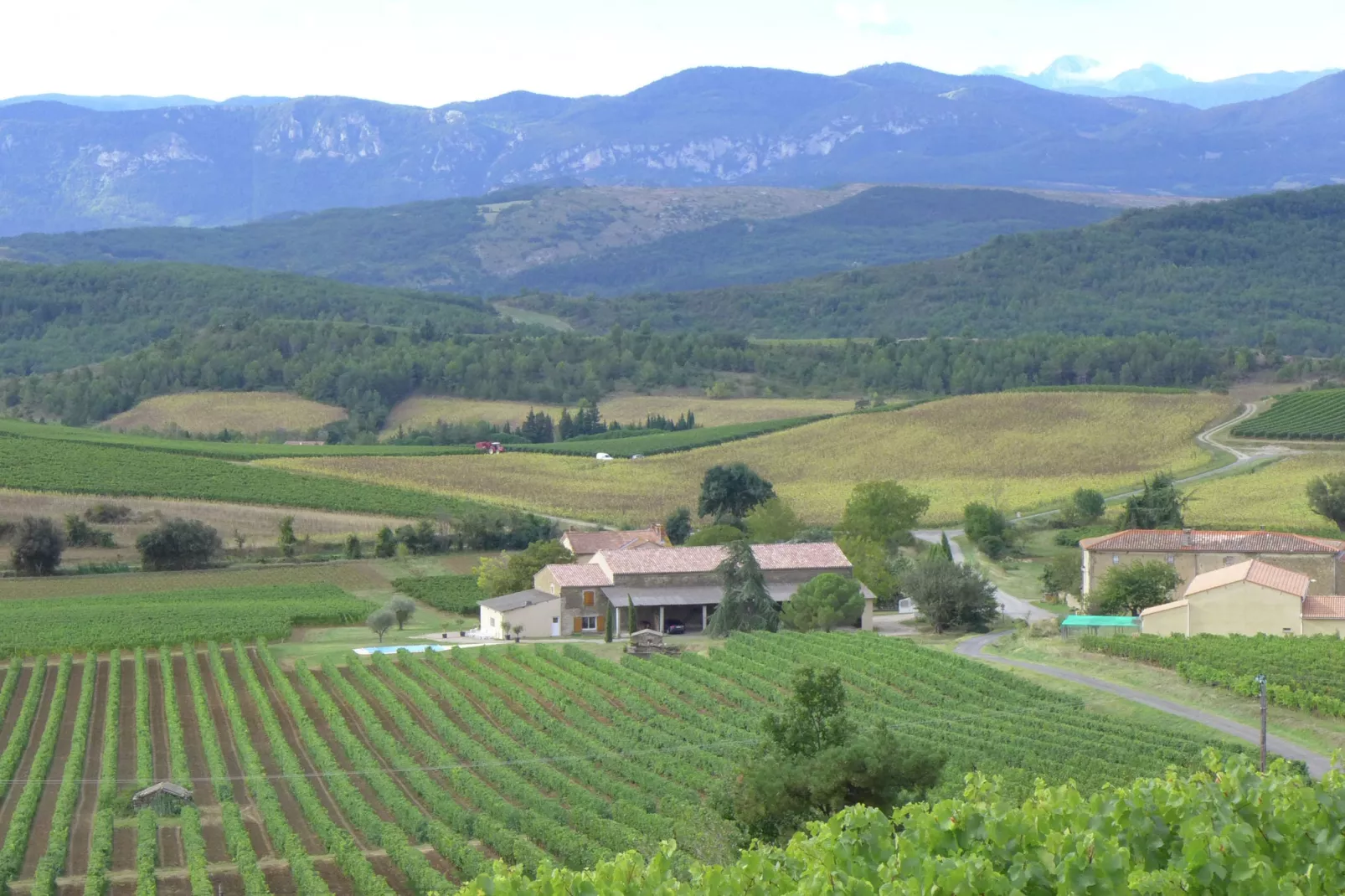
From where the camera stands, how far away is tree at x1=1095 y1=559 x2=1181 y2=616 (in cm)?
5650

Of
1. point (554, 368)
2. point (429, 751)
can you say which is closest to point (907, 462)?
point (554, 368)

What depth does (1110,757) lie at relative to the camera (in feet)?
110

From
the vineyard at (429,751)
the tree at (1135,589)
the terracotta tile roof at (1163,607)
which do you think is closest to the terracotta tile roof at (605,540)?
the vineyard at (429,751)

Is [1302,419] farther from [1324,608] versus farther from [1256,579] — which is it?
[1256,579]

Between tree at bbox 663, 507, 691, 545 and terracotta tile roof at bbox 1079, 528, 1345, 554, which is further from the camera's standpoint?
tree at bbox 663, 507, 691, 545

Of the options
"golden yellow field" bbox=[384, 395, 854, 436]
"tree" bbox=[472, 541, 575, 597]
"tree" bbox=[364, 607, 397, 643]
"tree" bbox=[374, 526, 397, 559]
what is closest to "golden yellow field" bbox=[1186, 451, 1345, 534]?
"tree" bbox=[472, 541, 575, 597]

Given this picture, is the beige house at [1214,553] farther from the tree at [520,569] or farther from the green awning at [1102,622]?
the tree at [520,569]

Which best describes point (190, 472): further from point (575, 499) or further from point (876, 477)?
point (876, 477)

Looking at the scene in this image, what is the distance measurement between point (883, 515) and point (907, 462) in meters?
26.4

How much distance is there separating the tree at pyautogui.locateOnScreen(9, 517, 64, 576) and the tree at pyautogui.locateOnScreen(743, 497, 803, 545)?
991 inches

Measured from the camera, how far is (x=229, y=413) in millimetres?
128625

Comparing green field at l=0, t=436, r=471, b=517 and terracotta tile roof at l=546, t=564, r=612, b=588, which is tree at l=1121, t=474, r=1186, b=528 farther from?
green field at l=0, t=436, r=471, b=517

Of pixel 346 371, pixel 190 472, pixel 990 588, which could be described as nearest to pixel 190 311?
pixel 346 371

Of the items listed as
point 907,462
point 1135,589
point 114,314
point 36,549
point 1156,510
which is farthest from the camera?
point 114,314
